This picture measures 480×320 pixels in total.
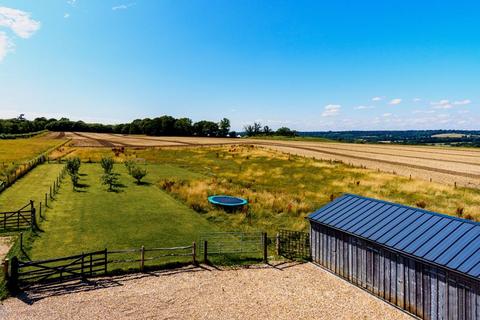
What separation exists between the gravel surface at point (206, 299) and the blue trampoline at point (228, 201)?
13701 mm

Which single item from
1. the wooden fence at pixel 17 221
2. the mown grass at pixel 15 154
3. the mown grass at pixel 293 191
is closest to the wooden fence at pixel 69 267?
the wooden fence at pixel 17 221

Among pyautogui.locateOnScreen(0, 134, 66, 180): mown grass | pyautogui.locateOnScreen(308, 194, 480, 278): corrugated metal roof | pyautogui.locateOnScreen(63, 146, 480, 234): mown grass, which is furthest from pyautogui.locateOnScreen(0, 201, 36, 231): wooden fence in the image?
pyautogui.locateOnScreen(308, 194, 480, 278): corrugated metal roof

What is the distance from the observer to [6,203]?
3262 cm

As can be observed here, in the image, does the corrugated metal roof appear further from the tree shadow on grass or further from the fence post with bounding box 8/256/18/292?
the tree shadow on grass

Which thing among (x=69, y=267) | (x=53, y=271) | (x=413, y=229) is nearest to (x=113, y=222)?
(x=69, y=267)

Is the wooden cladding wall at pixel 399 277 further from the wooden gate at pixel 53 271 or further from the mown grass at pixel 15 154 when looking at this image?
the mown grass at pixel 15 154

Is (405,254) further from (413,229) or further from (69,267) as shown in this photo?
(69,267)

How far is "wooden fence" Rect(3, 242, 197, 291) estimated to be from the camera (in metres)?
16.6

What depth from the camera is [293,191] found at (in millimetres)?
42625

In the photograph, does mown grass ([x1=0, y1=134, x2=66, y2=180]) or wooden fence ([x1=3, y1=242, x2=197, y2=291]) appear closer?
wooden fence ([x1=3, y1=242, x2=197, y2=291])

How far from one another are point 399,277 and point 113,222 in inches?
883

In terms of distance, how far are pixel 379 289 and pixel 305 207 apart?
54.8ft

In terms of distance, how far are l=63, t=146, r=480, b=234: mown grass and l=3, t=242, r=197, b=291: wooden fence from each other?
8.84 meters

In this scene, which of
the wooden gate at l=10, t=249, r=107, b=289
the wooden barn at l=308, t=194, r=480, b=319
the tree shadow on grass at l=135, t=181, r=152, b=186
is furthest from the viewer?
the tree shadow on grass at l=135, t=181, r=152, b=186
